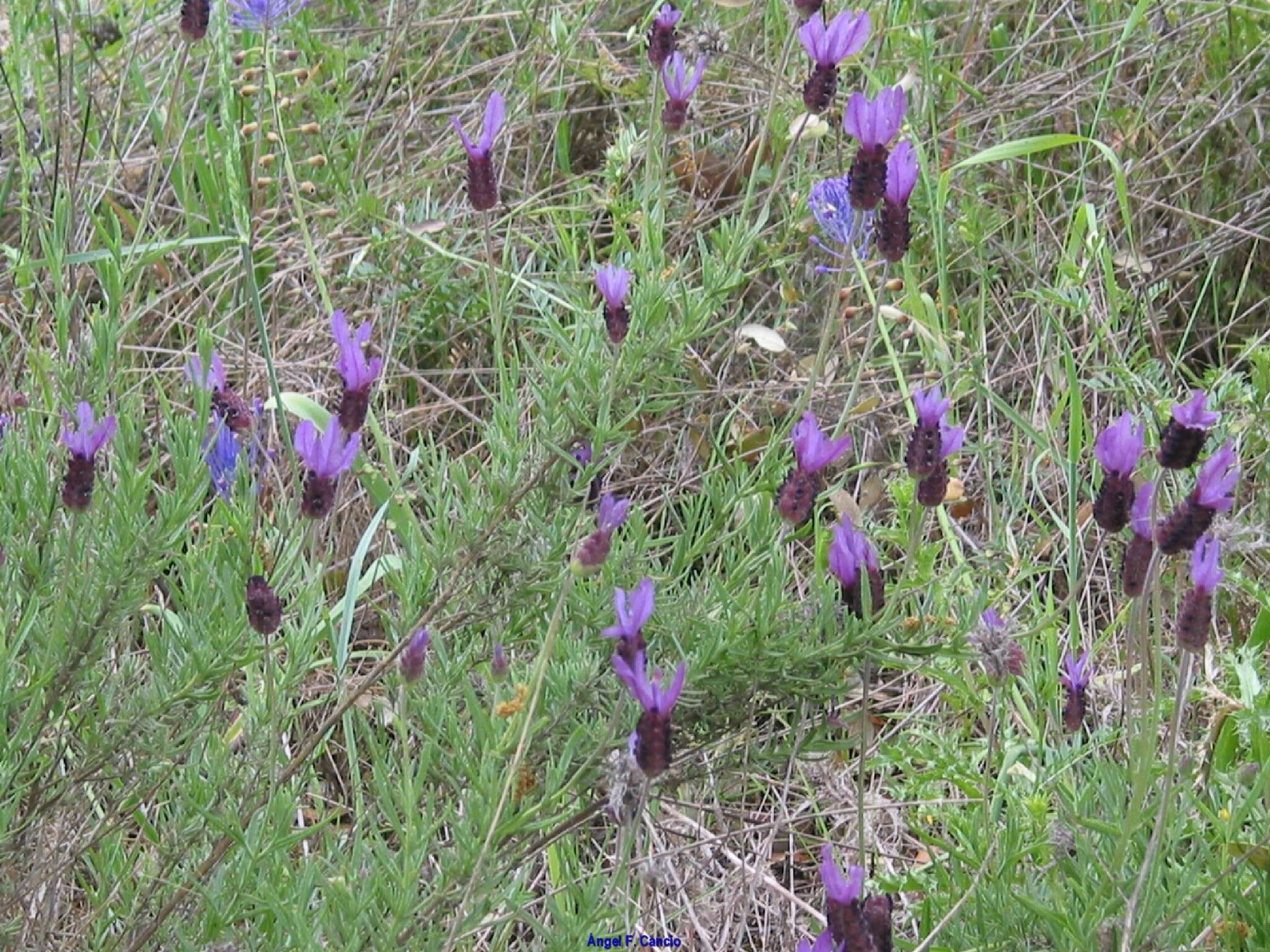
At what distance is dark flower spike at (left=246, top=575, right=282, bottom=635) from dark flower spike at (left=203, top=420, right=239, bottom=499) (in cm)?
32

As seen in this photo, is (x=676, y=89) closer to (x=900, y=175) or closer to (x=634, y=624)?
(x=900, y=175)

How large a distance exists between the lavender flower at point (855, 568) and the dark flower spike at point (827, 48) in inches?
18.8

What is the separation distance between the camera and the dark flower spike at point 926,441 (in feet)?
4.59

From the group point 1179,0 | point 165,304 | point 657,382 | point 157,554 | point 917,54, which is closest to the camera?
point 157,554

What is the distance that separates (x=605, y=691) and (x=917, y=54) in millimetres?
1416

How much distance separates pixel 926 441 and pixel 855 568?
5.8 inches

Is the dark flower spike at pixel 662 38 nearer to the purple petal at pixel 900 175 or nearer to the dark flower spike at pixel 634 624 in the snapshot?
Result: the purple petal at pixel 900 175

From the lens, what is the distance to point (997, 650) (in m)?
1.29

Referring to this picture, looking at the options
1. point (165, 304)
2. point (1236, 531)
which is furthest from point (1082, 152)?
point (165, 304)

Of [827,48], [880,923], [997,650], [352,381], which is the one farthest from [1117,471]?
[352,381]

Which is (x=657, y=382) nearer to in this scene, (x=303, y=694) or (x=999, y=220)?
(x=303, y=694)

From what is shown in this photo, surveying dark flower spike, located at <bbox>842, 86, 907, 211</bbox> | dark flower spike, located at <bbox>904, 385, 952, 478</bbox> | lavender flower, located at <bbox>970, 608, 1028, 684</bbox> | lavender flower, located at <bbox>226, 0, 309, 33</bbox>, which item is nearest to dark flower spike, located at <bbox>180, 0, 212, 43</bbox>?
lavender flower, located at <bbox>226, 0, 309, 33</bbox>

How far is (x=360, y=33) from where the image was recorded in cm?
308

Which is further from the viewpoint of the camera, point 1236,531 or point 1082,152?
point 1082,152
